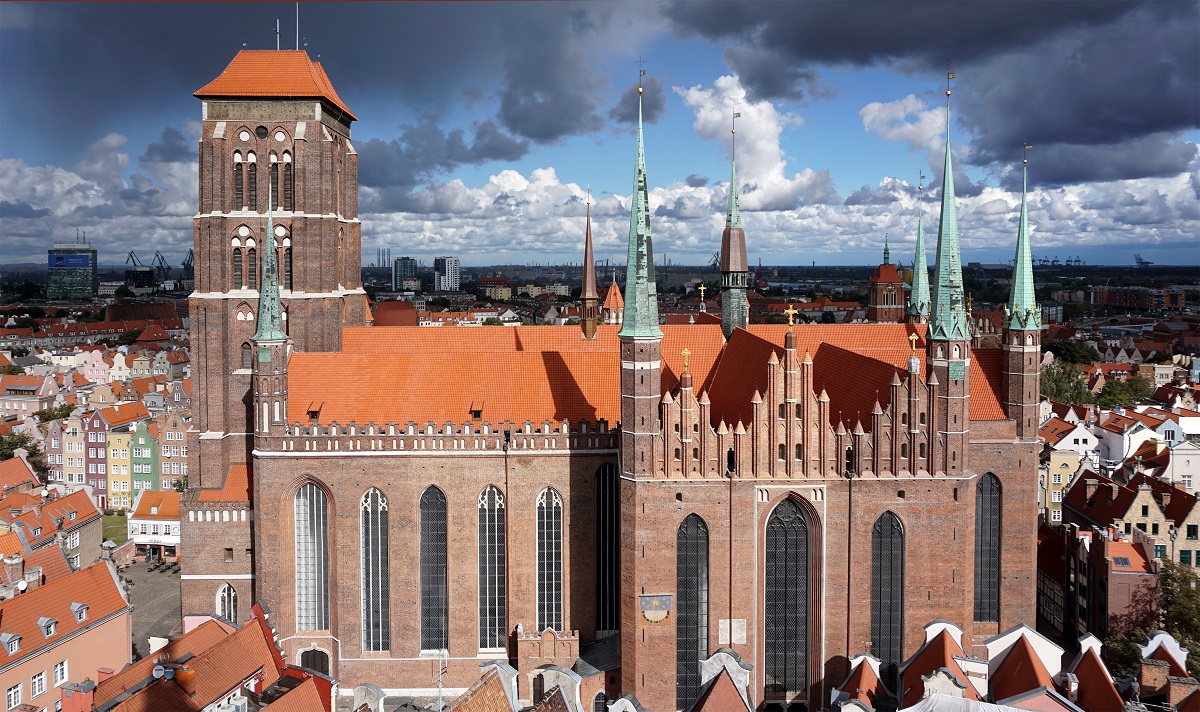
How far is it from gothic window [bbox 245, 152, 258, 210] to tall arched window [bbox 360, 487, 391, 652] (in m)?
16.8

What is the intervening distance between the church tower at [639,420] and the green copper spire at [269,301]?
57.8 feet

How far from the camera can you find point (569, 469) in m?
45.6

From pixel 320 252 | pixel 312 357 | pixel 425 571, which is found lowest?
pixel 425 571

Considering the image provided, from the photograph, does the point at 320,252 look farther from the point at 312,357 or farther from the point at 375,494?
the point at 375,494

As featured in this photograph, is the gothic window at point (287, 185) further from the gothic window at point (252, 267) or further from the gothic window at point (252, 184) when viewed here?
the gothic window at point (252, 267)

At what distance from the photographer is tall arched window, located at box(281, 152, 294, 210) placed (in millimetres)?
50719

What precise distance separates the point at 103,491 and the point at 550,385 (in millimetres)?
64600

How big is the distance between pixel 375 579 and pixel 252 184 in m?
20.9

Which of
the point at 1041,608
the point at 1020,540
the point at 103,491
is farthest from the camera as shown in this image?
the point at 103,491

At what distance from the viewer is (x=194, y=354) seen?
167 ft

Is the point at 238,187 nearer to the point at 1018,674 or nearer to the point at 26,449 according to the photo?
the point at 1018,674

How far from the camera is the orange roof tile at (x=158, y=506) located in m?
76.9

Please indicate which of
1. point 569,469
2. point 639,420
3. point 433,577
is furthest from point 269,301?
point 639,420

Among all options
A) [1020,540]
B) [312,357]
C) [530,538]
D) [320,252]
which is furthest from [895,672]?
[320,252]
